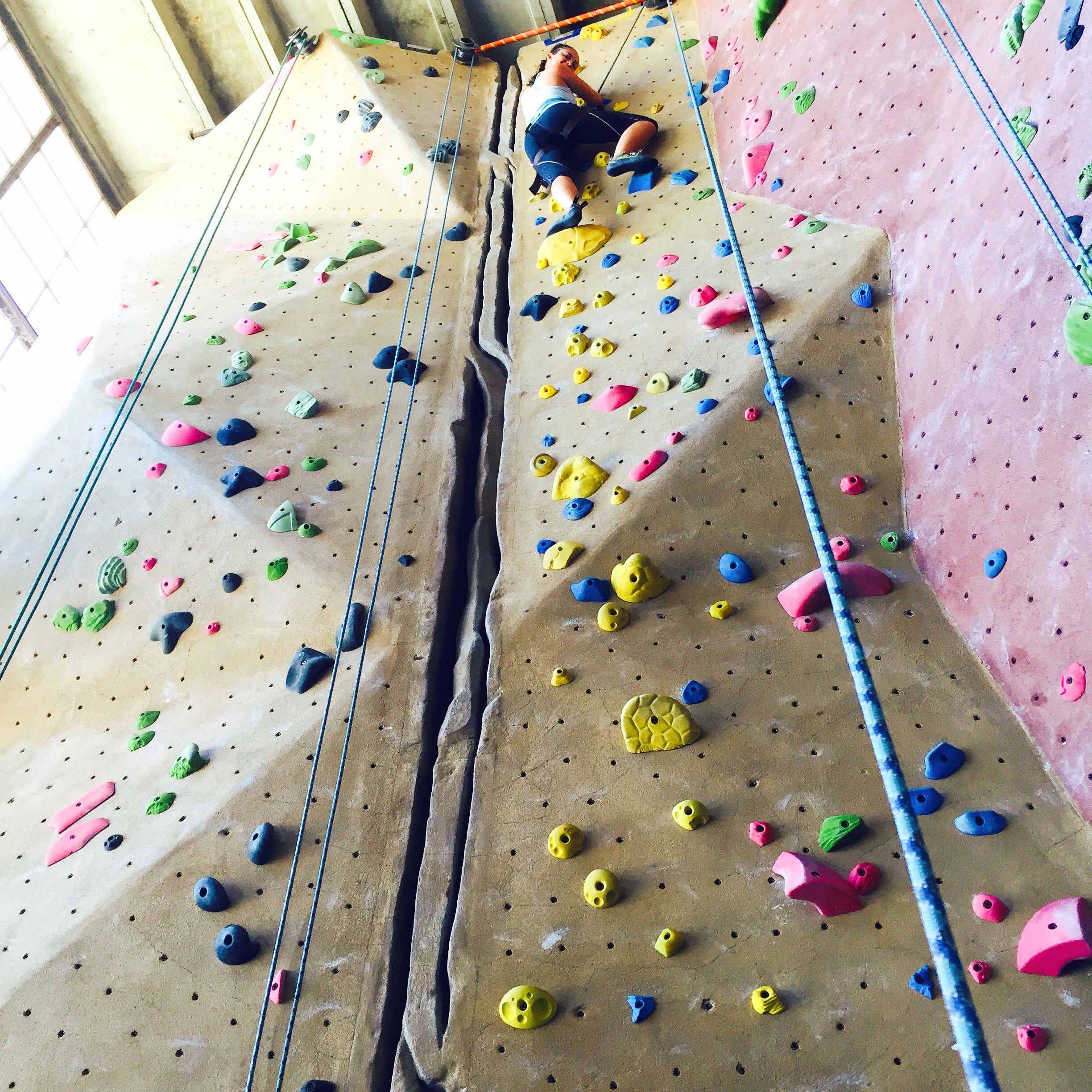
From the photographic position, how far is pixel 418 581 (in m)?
3.61

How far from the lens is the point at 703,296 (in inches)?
158

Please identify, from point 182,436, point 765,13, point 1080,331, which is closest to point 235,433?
point 182,436

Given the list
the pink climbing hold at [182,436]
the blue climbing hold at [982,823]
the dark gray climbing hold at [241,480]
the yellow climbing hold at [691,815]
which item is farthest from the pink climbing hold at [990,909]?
the pink climbing hold at [182,436]

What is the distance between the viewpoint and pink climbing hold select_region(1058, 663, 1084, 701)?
2.37m

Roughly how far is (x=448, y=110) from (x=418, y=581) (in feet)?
13.0

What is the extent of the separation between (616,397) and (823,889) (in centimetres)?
216

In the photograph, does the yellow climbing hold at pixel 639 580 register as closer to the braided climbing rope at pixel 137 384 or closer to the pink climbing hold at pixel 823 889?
the pink climbing hold at pixel 823 889

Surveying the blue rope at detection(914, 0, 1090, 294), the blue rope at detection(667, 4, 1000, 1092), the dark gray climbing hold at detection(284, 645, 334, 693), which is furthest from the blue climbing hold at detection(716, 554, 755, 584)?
the blue rope at detection(667, 4, 1000, 1092)

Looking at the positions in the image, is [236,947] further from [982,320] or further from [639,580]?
[982,320]

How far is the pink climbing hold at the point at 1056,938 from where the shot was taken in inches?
82.9

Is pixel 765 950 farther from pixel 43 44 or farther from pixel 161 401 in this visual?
pixel 43 44

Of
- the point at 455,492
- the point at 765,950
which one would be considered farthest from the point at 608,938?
the point at 455,492

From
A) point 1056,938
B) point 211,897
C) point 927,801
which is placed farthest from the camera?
point 211,897

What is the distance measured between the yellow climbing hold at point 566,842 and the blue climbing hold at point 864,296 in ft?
7.38
